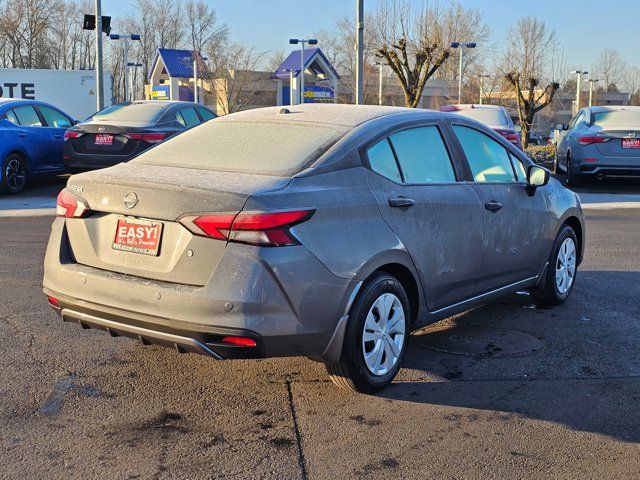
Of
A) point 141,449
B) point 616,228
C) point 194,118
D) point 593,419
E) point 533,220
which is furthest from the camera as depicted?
point 194,118

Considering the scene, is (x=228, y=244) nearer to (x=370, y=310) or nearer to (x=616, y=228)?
(x=370, y=310)

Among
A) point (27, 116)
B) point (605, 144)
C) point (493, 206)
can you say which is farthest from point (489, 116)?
point (493, 206)

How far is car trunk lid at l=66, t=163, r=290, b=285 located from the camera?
369cm

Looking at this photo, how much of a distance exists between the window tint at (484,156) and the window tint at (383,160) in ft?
2.80

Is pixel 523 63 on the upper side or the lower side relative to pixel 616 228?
upper

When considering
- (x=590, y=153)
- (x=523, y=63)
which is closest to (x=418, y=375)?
(x=590, y=153)

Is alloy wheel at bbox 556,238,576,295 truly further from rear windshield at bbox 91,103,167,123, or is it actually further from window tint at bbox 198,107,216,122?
window tint at bbox 198,107,216,122

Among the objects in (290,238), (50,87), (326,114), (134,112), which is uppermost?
(50,87)

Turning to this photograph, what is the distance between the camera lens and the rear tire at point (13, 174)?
12711 mm

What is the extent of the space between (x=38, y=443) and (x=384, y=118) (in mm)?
2647

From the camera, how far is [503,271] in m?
5.36

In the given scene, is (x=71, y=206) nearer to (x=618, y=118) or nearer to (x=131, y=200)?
(x=131, y=200)

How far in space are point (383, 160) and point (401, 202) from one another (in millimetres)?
277

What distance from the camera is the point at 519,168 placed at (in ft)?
18.8
